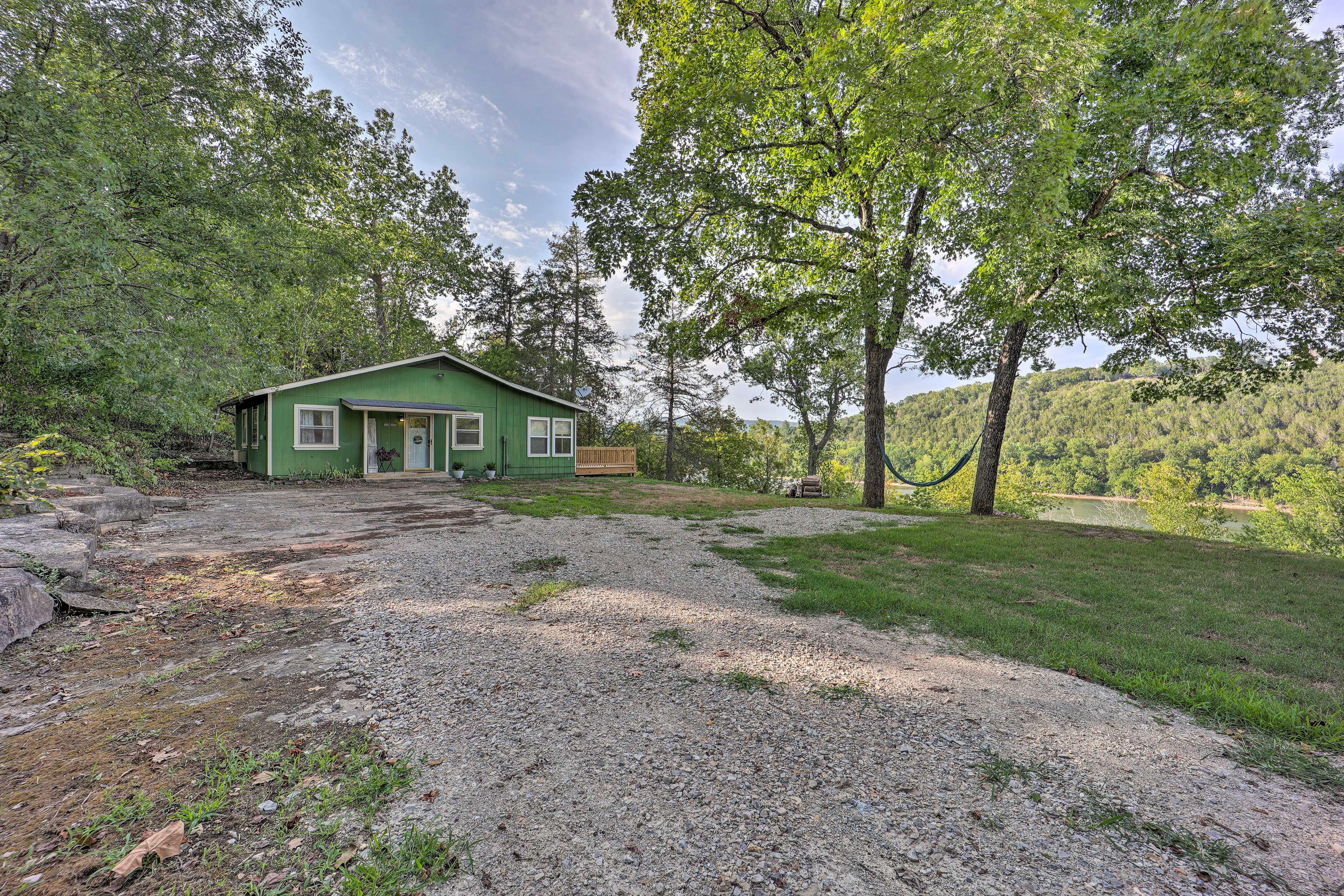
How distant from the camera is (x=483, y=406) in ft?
51.2

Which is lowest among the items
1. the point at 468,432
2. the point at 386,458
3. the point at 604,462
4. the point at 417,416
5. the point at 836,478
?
the point at 836,478

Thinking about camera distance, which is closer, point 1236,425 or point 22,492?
point 22,492

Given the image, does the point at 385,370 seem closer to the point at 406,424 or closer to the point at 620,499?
the point at 406,424

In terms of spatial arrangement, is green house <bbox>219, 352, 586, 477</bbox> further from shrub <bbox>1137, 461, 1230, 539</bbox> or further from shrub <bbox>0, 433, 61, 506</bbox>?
shrub <bbox>1137, 461, 1230, 539</bbox>

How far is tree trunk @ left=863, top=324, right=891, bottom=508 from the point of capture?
405 inches

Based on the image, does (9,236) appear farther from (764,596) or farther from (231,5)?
(764,596)

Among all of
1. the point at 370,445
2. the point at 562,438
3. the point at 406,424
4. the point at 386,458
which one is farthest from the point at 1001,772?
the point at 562,438

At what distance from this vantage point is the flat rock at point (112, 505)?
475cm

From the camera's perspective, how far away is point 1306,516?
27969 mm

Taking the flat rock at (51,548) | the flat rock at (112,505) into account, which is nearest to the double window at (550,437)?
the flat rock at (112,505)

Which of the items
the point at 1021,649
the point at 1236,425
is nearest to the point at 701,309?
the point at 1021,649

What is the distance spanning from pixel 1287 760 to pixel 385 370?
55.0 ft

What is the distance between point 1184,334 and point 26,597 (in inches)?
523

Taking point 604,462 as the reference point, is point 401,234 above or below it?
above
